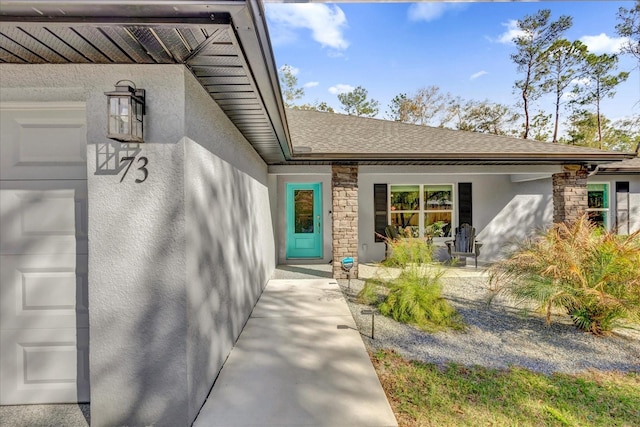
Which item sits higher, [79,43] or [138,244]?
[79,43]

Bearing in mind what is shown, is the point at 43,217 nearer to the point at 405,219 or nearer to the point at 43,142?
the point at 43,142

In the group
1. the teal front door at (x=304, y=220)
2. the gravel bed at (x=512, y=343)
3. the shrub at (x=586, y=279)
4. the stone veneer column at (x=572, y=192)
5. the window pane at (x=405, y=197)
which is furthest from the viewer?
the window pane at (x=405, y=197)

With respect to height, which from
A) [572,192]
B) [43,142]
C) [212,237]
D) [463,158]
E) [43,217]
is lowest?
[212,237]

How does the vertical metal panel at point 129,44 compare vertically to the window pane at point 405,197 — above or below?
above

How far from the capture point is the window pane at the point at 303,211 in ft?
28.2

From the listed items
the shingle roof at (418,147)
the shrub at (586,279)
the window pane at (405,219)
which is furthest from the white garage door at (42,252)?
the window pane at (405,219)

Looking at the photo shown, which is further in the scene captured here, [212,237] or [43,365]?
[212,237]

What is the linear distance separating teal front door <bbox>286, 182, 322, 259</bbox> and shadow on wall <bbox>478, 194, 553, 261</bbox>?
4.94 metres

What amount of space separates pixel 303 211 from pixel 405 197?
3128 mm

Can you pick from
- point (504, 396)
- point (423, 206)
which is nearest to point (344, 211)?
point (423, 206)

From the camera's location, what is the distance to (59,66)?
2.13m

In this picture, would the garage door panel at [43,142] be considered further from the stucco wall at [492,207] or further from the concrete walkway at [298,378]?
the stucco wall at [492,207]

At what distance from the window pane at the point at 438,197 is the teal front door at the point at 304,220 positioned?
326 cm

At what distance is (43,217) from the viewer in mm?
2408
